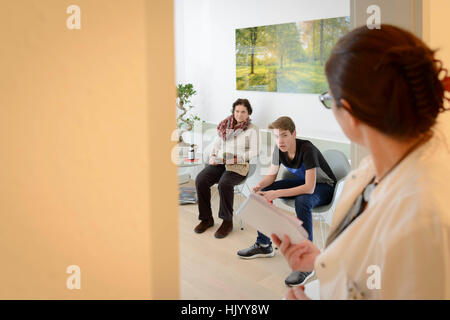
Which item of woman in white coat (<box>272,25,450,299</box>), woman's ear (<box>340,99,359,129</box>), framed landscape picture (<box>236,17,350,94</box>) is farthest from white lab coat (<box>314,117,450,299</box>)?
framed landscape picture (<box>236,17,350,94</box>)

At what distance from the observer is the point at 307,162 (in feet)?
10.9

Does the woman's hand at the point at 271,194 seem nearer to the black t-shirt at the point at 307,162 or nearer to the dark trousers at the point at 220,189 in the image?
the black t-shirt at the point at 307,162

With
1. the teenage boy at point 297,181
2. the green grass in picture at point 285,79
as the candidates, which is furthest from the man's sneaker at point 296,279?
the green grass in picture at point 285,79

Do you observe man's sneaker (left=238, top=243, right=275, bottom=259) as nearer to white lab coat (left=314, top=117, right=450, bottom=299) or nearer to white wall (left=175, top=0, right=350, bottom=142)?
white wall (left=175, top=0, right=350, bottom=142)

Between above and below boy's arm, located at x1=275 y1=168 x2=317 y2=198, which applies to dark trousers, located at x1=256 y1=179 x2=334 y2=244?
below

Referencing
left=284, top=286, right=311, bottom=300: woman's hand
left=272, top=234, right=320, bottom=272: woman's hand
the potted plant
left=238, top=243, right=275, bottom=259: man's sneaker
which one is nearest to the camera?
left=284, top=286, right=311, bottom=300: woman's hand

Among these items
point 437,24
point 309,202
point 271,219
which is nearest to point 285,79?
point 309,202

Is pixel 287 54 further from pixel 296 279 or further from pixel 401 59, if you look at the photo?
pixel 401 59

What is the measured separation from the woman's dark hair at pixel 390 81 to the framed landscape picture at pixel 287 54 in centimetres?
324

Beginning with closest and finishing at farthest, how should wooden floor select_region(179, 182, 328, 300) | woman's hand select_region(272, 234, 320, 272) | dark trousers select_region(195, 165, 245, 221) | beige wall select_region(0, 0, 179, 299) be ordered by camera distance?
beige wall select_region(0, 0, 179, 299)
woman's hand select_region(272, 234, 320, 272)
wooden floor select_region(179, 182, 328, 300)
dark trousers select_region(195, 165, 245, 221)

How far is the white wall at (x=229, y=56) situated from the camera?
4.32m

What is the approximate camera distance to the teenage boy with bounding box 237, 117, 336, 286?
3.31 m

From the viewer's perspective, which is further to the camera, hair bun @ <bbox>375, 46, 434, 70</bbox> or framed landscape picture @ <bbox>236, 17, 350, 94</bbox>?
framed landscape picture @ <bbox>236, 17, 350, 94</bbox>

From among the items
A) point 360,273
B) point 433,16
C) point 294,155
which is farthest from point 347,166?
point 360,273
